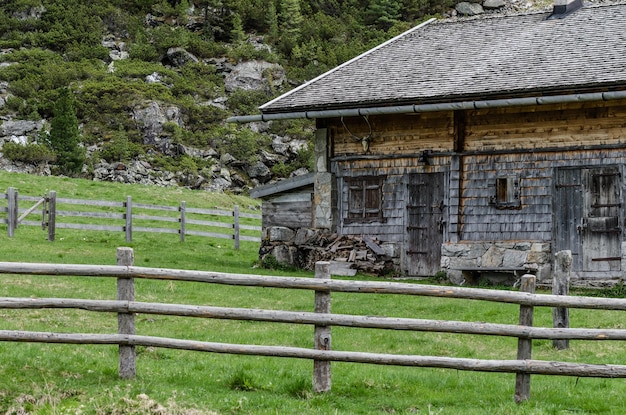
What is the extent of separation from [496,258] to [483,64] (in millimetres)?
4511

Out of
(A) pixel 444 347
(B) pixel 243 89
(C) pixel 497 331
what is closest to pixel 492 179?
(A) pixel 444 347

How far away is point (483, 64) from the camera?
73.5 feet

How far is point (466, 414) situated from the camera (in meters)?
9.02

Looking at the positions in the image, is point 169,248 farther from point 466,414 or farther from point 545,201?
point 466,414

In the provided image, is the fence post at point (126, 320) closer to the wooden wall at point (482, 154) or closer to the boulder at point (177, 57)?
the wooden wall at point (482, 154)

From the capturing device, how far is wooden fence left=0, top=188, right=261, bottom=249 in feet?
84.5

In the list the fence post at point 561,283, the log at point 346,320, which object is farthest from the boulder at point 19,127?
the log at point 346,320

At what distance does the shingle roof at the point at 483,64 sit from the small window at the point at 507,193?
1908 millimetres

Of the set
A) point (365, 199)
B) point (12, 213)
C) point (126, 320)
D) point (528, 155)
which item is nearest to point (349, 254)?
point (365, 199)

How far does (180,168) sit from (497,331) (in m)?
44.2

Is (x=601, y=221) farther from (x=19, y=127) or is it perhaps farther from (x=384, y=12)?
(x=384, y=12)

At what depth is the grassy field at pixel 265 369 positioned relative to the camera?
918cm

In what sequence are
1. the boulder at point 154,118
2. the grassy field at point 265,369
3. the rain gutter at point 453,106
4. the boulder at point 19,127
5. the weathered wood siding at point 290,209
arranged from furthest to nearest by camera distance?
the boulder at point 154,118, the boulder at point 19,127, the weathered wood siding at point 290,209, the rain gutter at point 453,106, the grassy field at point 265,369

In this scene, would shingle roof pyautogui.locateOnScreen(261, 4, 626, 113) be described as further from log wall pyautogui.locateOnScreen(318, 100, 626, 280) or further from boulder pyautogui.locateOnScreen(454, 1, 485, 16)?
boulder pyautogui.locateOnScreen(454, 1, 485, 16)
